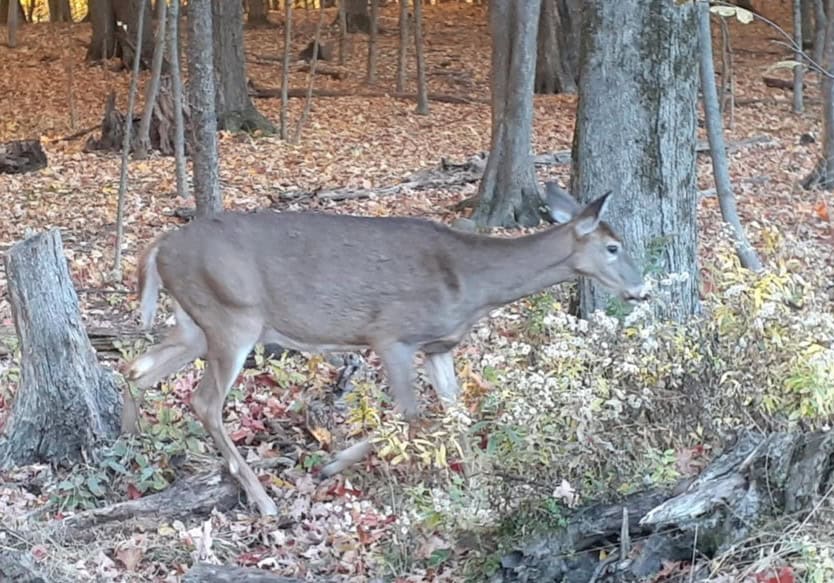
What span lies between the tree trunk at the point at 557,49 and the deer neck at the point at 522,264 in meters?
15.2

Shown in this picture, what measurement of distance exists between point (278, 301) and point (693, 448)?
2304 mm

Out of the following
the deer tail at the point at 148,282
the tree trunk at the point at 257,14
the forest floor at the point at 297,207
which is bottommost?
the forest floor at the point at 297,207

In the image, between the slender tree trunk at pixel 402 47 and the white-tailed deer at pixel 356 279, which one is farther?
the slender tree trunk at pixel 402 47

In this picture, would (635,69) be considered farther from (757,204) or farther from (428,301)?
(757,204)

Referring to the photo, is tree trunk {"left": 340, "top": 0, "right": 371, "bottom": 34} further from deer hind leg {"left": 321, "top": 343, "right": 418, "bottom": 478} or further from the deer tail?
deer hind leg {"left": 321, "top": 343, "right": 418, "bottom": 478}

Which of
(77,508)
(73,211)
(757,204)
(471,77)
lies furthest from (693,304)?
(471,77)

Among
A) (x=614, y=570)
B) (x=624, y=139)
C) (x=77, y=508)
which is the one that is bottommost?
(x=77, y=508)

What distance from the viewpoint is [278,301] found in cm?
654

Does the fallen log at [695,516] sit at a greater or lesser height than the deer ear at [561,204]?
lesser

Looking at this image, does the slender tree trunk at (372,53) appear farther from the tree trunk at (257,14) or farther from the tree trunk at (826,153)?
the tree trunk at (826,153)

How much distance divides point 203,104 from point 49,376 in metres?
3.71

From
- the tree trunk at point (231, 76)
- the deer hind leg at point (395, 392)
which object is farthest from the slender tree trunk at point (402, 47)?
the deer hind leg at point (395, 392)

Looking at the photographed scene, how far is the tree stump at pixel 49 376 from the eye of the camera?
652 cm

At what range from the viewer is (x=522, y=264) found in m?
6.75
